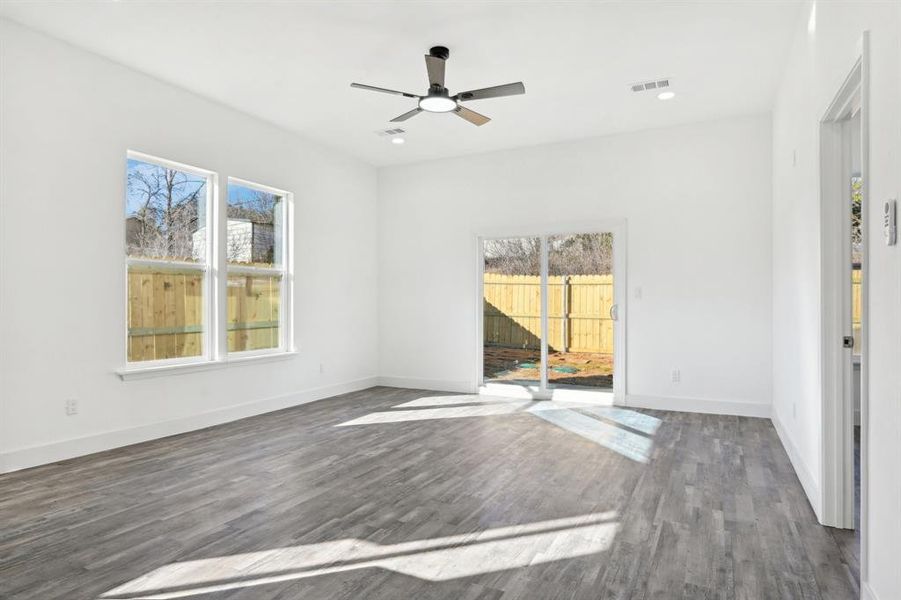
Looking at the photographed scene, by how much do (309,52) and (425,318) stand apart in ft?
13.0

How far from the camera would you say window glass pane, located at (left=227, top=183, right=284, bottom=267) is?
5.48 metres

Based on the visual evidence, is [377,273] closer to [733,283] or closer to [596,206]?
[596,206]

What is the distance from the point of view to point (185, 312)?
16.4 feet

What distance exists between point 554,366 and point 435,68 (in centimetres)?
395

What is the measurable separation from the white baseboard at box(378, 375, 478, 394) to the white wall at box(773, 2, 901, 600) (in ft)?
11.5

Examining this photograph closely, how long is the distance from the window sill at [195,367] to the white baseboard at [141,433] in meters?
0.42

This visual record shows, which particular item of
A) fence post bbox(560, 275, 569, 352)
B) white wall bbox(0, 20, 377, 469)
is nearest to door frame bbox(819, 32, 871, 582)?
fence post bbox(560, 275, 569, 352)

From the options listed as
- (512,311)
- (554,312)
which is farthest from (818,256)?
(512,311)

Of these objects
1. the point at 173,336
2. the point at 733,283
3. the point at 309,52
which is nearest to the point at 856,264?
the point at 733,283

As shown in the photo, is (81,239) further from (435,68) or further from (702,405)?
(702,405)

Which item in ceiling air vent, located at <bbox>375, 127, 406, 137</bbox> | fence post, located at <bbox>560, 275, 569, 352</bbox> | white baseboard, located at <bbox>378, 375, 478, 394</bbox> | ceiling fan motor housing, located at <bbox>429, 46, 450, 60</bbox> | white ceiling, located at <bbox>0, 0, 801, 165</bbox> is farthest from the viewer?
white baseboard, located at <bbox>378, 375, 478, 394</bbox>

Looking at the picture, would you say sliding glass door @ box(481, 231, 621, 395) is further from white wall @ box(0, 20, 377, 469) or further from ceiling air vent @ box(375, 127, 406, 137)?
white wall @ box(0, 20, 377, 469)

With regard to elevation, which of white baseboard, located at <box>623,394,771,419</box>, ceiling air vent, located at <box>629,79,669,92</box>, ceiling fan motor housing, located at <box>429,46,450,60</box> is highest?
ceiling air vent, located at <box>629,79,669,92</box>

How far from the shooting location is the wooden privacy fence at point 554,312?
630 cm
